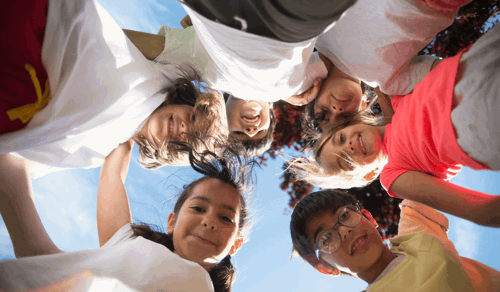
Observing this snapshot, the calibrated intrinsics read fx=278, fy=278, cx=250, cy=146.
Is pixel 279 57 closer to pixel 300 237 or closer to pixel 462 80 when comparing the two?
pixel 462 80

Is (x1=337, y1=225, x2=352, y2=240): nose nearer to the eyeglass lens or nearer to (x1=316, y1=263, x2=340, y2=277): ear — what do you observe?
the eyeglass lens

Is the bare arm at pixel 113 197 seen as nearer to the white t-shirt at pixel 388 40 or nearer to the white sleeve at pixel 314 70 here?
the white sleeve at pixel 314 70

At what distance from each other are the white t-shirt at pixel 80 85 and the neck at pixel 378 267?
128 centimetres

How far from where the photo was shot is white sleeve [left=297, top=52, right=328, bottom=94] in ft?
5.13

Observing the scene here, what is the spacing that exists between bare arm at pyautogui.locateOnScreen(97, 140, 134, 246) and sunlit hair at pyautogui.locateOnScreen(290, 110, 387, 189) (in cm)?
112

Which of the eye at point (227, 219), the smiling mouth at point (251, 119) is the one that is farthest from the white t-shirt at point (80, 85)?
the smiling mouth at point (251, 119)

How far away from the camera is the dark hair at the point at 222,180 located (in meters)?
1.42

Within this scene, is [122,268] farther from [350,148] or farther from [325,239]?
[350,148]

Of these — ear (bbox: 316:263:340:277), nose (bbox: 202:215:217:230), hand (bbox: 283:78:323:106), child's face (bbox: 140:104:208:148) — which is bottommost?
ear (bbox: 316:263:340:277)

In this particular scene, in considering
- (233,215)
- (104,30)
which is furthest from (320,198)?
(104,30)

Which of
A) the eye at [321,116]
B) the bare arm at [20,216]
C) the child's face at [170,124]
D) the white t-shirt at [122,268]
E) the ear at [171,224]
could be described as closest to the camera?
the white t-shirt at [122,268]

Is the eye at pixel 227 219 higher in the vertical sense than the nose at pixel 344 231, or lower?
higher

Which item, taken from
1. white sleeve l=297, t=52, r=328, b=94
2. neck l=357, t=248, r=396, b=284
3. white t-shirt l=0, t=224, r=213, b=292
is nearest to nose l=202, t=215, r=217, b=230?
white t-shirt l=0, t=224, r=213, b=292

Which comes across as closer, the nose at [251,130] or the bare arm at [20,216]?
the bare arm at [20,216]
